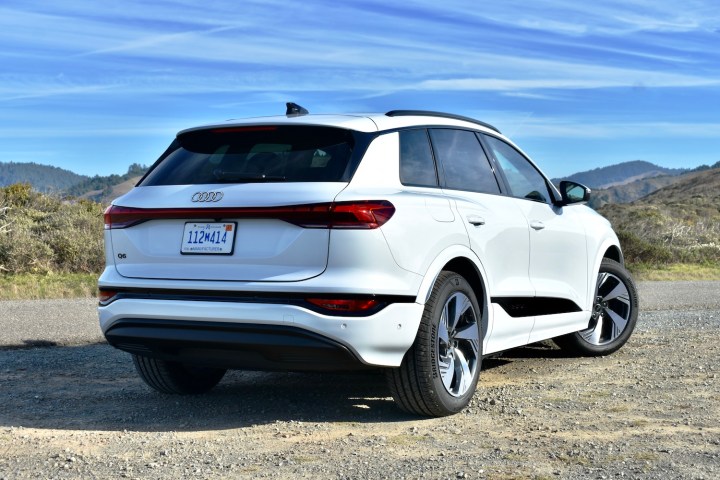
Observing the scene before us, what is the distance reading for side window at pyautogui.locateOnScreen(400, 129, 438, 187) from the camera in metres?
5.44

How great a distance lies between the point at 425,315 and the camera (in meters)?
5.14

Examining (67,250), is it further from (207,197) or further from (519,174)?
(207,197)

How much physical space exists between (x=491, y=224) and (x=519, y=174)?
3.47 feet

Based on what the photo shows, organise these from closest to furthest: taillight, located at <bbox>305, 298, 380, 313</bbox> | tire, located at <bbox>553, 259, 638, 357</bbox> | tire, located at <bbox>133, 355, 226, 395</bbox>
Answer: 1. taillight, located at <bbox>305, 298, 380, 313</bbox>
2. tire, located at <bbox>133, 355, 226, 395</bbox>
3. tire, located at <bbox>553, 259, 638, 357</bbox>

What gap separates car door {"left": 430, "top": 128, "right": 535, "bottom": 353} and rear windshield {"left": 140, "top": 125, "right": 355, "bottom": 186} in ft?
2.89

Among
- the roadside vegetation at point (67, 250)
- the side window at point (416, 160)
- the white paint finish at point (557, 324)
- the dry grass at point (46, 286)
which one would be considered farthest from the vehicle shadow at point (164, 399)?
the roadside vegetation at point (67, 250)

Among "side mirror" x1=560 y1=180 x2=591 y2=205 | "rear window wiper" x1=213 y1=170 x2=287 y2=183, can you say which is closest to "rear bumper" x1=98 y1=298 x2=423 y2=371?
"rear window wiper" x1=213 y1=170 x2=287 y2=183

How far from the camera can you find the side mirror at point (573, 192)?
730cm

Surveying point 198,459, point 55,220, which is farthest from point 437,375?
point 55,220

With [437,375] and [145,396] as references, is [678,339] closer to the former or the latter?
[437,375]

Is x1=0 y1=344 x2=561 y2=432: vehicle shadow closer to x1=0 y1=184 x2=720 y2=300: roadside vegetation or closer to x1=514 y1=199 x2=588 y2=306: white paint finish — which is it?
x1=514 y1=199 x2=588 y2=306: white paint finish

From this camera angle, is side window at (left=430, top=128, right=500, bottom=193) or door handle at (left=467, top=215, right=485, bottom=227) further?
side window at (left=430, top=128, right=500, bottom=193)

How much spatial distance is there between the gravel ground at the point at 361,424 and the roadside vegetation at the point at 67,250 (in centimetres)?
779

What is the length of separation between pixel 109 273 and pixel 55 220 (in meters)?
17.2
